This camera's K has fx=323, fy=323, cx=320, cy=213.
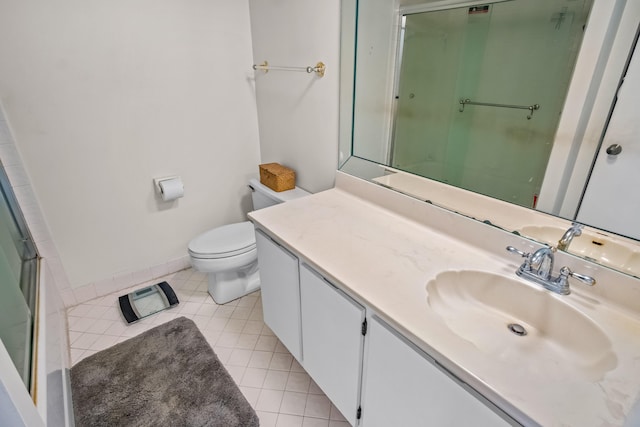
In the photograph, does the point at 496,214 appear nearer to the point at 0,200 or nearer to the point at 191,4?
the point at 191,4

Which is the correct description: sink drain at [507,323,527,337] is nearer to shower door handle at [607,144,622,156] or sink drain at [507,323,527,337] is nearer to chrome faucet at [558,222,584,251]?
chrome faucet at [558,222,584,251]

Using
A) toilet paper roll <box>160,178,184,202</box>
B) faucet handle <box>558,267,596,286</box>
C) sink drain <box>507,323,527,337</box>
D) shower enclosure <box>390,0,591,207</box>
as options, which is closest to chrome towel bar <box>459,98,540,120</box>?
shower enclosure <box>390,0,591,207</box>

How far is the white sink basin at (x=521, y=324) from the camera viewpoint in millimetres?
738

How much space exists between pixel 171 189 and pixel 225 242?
0.52m

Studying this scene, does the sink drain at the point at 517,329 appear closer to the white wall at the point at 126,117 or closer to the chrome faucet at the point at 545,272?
the chrome faucet at the point at 545,272

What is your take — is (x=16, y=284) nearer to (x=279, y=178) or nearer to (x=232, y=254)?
(x=232, y=254)

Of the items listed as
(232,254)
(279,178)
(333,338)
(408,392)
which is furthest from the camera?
(279,178)

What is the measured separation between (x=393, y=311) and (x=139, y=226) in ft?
6.33

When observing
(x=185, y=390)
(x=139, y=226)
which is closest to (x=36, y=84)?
(x=139, y=226)

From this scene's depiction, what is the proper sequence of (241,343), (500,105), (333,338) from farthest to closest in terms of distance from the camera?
(241,343) → (500,105) → (333,338)

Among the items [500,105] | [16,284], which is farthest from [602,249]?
[16,284]

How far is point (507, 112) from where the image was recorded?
122 cm

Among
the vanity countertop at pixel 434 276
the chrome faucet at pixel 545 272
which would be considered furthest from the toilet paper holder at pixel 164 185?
the chrome faucet at pixel 545 272

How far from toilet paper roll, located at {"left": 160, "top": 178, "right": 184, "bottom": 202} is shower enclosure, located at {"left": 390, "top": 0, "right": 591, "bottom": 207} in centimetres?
140
